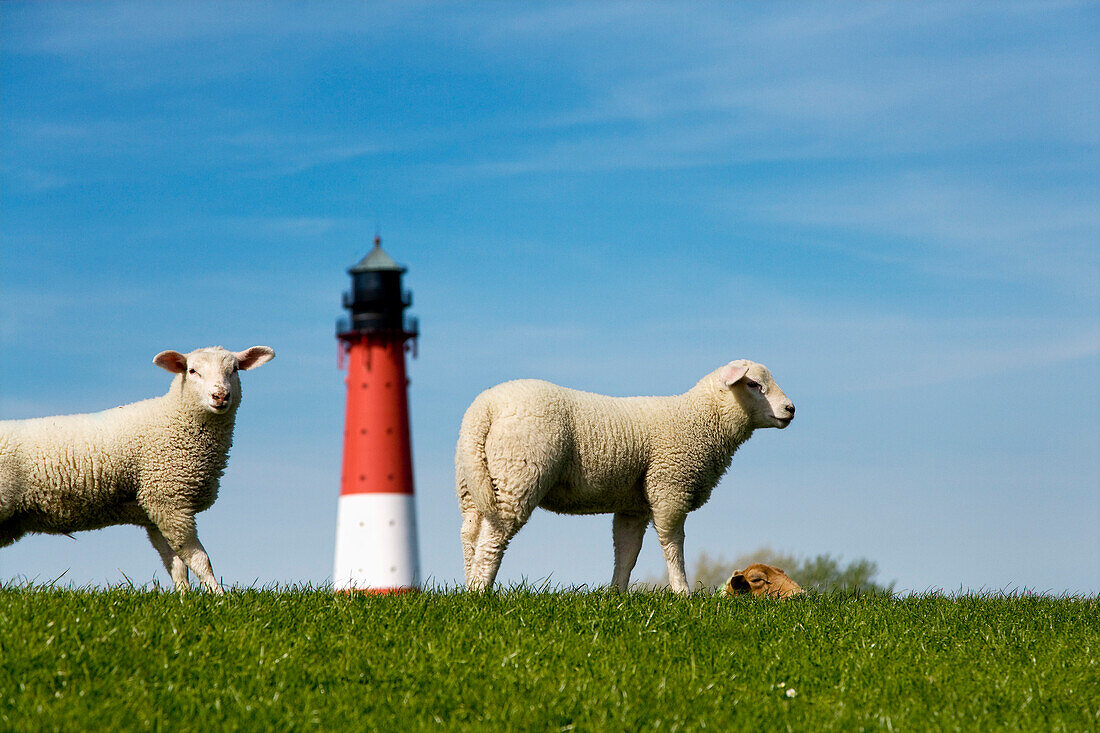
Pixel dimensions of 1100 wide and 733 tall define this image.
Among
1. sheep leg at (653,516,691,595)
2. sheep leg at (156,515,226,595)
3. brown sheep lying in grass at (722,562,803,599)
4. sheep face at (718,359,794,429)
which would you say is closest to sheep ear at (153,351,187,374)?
sheep leg at (156,515,226,595)

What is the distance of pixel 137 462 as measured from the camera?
973 cm

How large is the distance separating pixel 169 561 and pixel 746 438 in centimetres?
600

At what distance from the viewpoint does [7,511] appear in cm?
980

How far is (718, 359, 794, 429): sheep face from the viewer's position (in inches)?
452

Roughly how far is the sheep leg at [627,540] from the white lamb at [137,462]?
4043 millimetres

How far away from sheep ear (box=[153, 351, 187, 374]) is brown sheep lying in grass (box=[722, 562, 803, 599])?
616 centimetres

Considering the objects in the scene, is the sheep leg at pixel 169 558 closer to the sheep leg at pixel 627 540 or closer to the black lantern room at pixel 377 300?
the sheep leg at pixel 627 540

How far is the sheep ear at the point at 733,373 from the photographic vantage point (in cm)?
1138

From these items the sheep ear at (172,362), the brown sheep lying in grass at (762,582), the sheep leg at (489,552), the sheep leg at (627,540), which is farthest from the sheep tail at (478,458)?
the brown sheep lying in grass at (762,582)

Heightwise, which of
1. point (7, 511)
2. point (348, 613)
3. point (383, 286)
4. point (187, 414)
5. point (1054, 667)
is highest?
point (383, 286)

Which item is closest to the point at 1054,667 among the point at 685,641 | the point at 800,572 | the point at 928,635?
the point at 928,635

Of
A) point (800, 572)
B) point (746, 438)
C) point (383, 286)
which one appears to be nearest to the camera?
point (746, 438)

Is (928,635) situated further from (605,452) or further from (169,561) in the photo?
(169,561)

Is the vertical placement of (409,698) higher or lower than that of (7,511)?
lower
